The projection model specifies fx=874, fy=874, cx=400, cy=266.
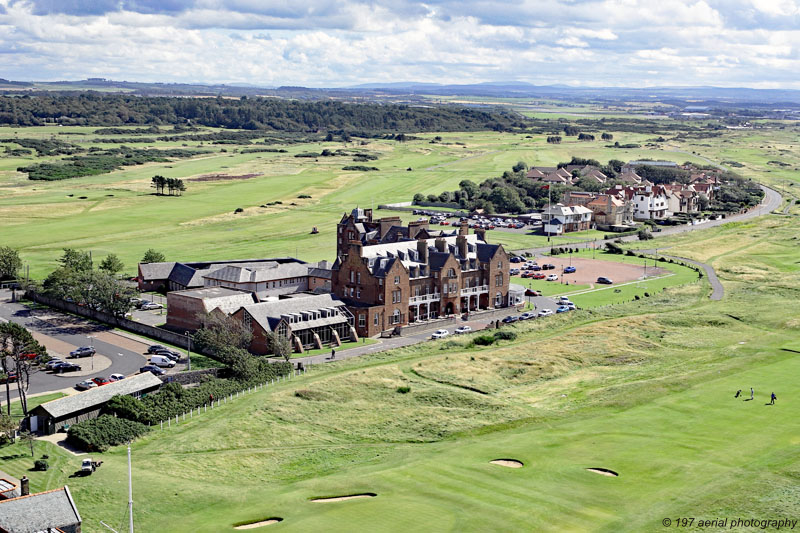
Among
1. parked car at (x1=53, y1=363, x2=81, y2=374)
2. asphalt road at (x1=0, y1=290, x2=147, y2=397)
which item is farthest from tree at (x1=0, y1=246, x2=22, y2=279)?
parked car at (x1=53, y1=363, x2=81, y2=374)

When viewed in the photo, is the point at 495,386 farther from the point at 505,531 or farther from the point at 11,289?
the point at 11,289

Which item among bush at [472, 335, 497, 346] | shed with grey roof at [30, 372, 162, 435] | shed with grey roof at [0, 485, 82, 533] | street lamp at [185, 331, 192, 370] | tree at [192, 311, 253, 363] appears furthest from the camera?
bush at [472, 335, 497, 346]

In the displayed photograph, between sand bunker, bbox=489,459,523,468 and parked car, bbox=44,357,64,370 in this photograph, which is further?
parked car, bbox=44,357,64,370

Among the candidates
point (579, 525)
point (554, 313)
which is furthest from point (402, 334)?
point (579, 525)

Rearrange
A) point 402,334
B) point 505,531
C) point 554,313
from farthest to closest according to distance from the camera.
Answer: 1. point 554,313
2. point 402,334
3. point 505,531

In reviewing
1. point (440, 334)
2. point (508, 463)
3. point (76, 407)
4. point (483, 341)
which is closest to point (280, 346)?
point (440, 334)

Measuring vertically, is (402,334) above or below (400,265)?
below

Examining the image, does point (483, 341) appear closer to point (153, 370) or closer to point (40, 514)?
point (153, 370)

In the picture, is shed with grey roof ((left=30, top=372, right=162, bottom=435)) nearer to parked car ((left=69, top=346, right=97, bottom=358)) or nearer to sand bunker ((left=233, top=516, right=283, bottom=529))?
parked car ((left=69, top=346, right=97, bottom=358))
